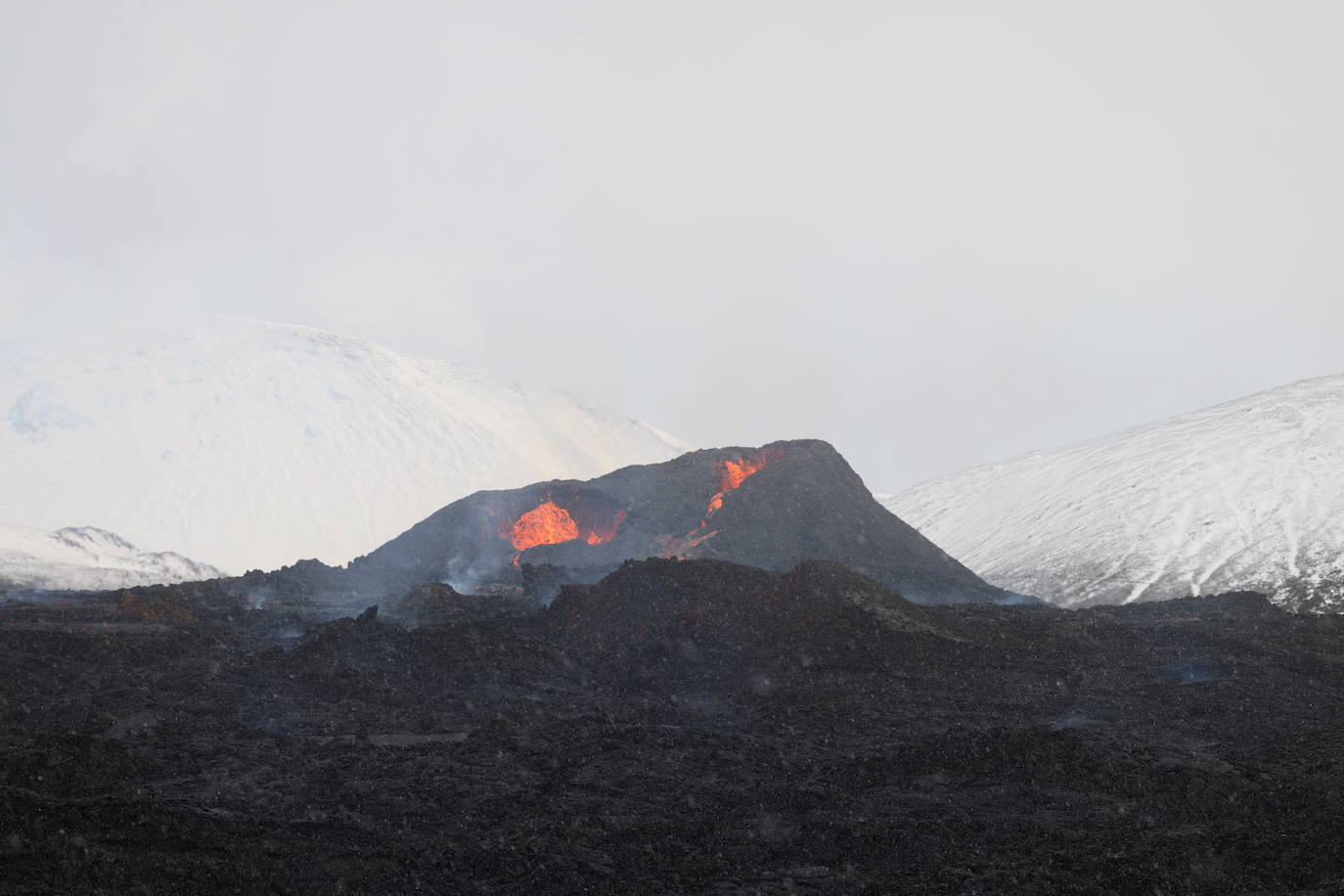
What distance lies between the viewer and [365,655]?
1147 inches

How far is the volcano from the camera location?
52906 millimetres

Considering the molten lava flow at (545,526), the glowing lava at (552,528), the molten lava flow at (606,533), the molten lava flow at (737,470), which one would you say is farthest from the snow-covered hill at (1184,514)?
the molten lava flow at (545,526)

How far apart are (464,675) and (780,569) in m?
25.0

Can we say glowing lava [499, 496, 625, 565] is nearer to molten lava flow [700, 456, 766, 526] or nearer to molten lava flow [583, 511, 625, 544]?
molten lava flow [583, 511, 625, 544]

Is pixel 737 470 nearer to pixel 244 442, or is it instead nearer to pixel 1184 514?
pixel 1184 514

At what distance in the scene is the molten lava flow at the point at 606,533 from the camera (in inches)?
2334

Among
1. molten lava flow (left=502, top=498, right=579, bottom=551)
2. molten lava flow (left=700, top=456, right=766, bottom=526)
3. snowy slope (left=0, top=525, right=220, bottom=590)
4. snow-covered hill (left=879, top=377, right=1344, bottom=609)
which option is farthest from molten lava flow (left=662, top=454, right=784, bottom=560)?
snowy slope (left=0, top=525, right=220, bottom=590)

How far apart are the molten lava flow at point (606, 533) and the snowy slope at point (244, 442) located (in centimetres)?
3266

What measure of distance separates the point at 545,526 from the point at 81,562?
98.6ft

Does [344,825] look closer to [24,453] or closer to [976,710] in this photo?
[976,710]

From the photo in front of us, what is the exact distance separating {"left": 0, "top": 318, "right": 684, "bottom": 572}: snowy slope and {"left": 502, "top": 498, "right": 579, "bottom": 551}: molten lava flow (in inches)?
1169

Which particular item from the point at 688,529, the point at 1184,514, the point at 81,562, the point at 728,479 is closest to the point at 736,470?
the point at 728,479

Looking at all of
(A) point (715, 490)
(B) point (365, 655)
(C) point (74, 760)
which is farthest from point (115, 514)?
(C) point (74, 760)

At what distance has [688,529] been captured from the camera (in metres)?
56.4
